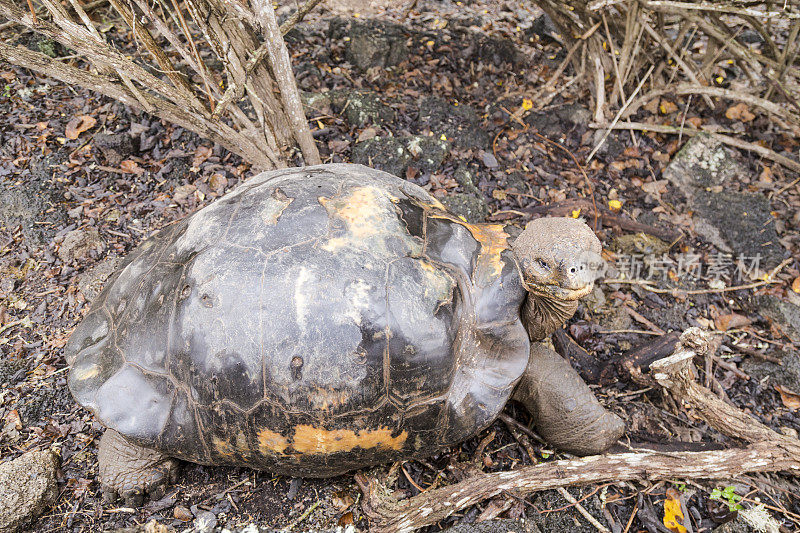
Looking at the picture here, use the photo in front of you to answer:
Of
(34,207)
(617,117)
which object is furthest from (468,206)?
(34,207)

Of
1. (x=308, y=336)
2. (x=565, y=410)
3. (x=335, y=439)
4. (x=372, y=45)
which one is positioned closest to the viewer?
(x=308, y=336)

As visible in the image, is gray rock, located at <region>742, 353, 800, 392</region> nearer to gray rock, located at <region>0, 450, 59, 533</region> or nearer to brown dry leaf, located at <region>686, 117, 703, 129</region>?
brown dry leaf, located at <region>686, 117, 703, 129</region>

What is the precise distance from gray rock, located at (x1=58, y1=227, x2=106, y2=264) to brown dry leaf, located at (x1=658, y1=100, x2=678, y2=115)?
15.8ft

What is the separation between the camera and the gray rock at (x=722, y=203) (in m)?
3.90

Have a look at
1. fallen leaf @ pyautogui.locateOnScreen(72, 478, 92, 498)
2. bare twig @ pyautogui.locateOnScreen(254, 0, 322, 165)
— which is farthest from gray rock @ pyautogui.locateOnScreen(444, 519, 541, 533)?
bare twig @ pyautogui.locateOnScreen(254, 0, 322, 165)

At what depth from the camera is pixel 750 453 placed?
2768mm

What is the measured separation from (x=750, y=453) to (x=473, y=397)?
63.3 inches

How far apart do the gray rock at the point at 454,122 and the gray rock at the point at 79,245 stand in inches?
107

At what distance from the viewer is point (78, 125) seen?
165 inches

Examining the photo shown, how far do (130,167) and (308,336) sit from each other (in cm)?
279

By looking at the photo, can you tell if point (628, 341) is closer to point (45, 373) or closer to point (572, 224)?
point (572, 224)

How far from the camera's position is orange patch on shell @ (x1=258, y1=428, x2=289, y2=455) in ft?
7.59

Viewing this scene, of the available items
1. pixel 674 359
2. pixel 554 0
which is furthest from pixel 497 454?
pixel 554 0

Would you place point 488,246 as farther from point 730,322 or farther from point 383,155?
point 730,322
